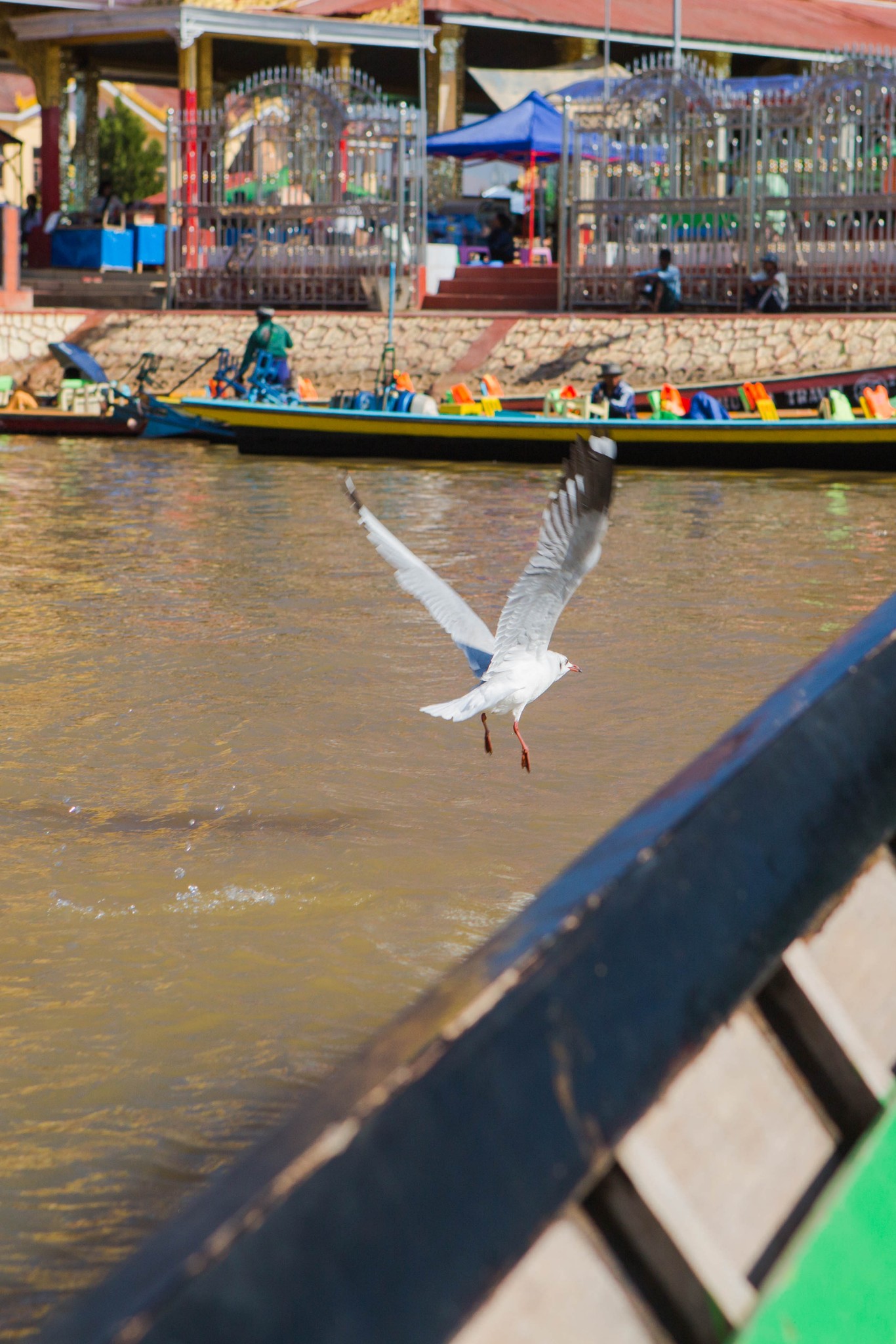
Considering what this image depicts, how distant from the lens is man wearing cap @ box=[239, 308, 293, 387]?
18.8 meters

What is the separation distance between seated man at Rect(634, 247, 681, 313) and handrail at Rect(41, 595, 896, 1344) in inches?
770

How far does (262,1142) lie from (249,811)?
197 inches

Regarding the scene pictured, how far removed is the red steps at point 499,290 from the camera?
72.9 ft

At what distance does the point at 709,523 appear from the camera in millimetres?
13281

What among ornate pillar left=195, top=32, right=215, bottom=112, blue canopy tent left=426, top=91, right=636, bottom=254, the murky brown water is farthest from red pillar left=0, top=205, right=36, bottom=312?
the murky brown water

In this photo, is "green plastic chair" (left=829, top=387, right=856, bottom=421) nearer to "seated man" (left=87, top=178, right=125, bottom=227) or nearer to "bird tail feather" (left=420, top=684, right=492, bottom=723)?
"bird tail feather" (left=420, top=684, right=492, bottom=723)

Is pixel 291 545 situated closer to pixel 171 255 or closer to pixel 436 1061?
pixel 436 1061

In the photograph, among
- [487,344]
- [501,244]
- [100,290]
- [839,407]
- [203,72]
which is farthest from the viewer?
[203,72]

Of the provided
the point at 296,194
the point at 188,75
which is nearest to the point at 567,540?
the point at 296,194

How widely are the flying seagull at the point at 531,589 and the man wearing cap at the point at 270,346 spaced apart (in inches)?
551

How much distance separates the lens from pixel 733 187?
20.2 meters

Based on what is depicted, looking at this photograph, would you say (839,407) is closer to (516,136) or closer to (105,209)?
(516,136)

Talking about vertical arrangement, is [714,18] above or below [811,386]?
above

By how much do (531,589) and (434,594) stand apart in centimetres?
41
